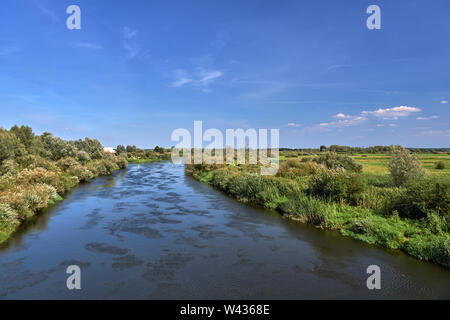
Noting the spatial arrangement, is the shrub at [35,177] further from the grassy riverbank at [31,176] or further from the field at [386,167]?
the field at [386,167]

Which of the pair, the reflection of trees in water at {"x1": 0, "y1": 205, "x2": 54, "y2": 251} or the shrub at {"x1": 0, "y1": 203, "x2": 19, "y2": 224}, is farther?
the shrub at {"x1": 0, "y1": 203, "x2": 19, "y2": 224}

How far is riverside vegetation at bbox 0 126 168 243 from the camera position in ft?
48.5

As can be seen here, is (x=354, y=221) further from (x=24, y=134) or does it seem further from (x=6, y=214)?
(x=24, y=134)

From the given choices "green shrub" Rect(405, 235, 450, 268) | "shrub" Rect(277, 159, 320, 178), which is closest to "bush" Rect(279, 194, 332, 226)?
"green shrub" Rect(405, 235, 450, 268)

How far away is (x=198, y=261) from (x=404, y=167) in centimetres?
1928

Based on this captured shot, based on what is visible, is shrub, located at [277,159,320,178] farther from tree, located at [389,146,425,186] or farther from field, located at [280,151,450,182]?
tree, located at [389,146,425,186]

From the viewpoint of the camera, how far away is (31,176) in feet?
69.1

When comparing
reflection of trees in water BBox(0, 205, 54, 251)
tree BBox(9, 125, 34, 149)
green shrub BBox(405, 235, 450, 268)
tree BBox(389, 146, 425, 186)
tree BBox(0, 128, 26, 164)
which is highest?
tree BBox(9, 125, 34, 149)

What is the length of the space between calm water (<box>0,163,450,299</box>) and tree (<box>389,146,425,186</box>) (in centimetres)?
1173

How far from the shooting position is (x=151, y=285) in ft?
28.0

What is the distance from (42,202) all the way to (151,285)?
14359mm

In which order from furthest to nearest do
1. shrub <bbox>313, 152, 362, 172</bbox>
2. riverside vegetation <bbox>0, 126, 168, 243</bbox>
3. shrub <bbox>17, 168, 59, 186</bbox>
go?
shrub <bbox>313, 152, 362, 172</bbox> → shrub <bbox>17, 168, 59, 186</bbox> → riverside vegetation <bbox>0, 126, 168, 243</bbox>

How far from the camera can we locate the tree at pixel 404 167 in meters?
19.9
